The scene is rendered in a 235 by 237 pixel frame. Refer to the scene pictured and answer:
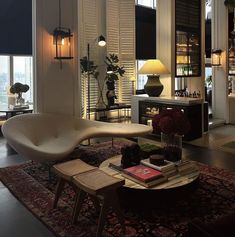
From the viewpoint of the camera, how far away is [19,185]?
13.0 ft

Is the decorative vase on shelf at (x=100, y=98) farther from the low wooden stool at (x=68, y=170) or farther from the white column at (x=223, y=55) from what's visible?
the low wooden stool at (x=68, y=170)

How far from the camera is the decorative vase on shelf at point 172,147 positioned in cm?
358

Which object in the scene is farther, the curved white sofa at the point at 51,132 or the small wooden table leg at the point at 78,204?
the curved white sofa at the point at 51,132

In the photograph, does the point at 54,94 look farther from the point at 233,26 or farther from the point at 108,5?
the point at 233,26

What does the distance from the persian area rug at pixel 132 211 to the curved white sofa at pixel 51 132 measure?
1.37 feet

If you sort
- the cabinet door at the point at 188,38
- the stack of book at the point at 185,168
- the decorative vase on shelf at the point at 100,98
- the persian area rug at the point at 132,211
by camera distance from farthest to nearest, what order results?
1. the decorative vase on shelf at the point at 100,98
2. the cabinet door at the point at 188,38
3. the stack of book at the point at 185,168
4. the persian area rug at the point at 132,211

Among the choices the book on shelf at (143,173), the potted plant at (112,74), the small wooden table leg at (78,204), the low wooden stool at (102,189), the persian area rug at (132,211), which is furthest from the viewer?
the potted plant at (112,74)

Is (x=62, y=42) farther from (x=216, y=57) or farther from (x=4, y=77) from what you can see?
(x=216, y=57)

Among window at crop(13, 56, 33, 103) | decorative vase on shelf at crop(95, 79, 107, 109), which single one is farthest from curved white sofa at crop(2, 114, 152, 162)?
window at crop(13, 56, 33, 103)

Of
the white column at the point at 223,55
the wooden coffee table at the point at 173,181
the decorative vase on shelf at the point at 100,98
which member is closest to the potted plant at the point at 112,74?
the decorative vase on shelf at the point at 100,98

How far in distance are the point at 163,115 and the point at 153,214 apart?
1126 mm

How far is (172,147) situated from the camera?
3604 mm

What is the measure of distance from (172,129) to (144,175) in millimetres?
682

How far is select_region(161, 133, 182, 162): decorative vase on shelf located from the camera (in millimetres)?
3576
